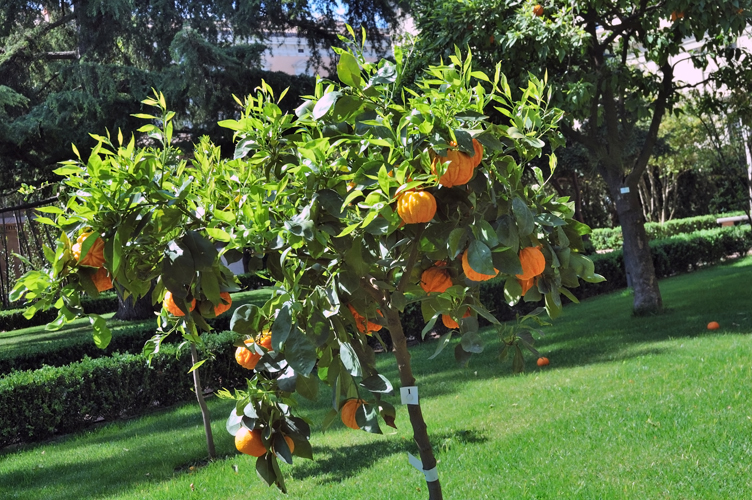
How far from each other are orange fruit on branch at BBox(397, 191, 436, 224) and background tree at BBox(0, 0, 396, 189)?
383 inches

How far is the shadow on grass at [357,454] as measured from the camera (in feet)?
15.4

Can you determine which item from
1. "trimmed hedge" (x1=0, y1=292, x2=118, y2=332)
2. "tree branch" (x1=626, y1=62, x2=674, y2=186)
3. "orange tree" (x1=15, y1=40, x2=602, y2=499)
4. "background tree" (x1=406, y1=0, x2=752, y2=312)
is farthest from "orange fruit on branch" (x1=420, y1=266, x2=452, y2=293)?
"trimmed hedge" (x1=0, y1=292, x2=118, y2=332)

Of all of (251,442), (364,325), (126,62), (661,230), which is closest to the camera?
(251,442)

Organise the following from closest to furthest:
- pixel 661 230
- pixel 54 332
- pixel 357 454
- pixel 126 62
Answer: pixel 357 454
pixel 126 62
pixel 54 332
pixel 661 230

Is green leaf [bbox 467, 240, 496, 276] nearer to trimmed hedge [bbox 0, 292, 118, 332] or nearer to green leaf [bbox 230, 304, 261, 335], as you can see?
green leaf [bbox 230, 304, 261, 335]

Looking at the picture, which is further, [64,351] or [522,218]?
[64,351]

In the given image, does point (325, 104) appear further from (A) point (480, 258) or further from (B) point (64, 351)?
(B) point (64, 351)

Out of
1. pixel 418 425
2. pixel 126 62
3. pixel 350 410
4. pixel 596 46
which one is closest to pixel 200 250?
pixel 350 410

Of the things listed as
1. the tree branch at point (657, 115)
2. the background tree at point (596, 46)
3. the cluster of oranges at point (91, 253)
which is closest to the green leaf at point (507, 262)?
the cluster of oranges at point (91, 253)

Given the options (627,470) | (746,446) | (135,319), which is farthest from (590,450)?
(135,319)

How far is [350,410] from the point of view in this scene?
1756 mm

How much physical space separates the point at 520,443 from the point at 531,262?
11.8 ft

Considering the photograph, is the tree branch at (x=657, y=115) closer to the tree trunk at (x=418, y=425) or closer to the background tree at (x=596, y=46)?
the background tree at (x=596, y=46)

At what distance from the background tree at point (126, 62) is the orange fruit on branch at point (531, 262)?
9.74m
